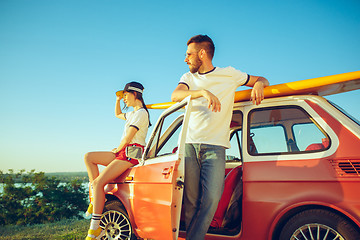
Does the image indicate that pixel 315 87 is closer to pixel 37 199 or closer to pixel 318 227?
pixel 318 227

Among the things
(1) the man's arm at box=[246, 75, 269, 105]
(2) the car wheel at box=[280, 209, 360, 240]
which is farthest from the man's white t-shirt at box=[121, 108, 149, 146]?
(2) the car wheel at box=[280, 209, 360, 240]

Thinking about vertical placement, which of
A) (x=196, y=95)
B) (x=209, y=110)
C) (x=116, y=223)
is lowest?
(x=116, y=223)

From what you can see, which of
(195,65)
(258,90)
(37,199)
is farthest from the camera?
(37,199)

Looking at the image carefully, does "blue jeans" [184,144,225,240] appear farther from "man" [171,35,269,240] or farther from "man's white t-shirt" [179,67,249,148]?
"man's white t-shirt" [179,67,249,148]

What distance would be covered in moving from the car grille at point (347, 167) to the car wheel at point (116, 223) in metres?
2.68

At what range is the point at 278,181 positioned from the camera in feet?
8.71

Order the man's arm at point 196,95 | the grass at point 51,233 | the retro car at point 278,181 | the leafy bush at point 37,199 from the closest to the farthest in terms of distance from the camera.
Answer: the retro car at point 278,181
the man's arm at point 196,95
the grass at point 51,233
the leafy bush at point 37,199

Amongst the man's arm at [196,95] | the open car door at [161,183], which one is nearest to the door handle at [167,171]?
the open car door at [161,183]

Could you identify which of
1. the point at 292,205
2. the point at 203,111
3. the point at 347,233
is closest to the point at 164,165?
the point at 203,111

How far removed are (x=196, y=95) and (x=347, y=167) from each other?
1.55 meters

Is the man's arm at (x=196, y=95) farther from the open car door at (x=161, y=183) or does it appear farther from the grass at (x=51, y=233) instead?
the grass at (x=51, y=233)

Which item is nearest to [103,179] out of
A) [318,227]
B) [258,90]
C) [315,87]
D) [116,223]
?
[116,223]

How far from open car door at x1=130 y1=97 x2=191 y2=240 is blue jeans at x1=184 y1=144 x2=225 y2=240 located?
0.16 meters

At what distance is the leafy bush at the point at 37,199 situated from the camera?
20.8 metres
